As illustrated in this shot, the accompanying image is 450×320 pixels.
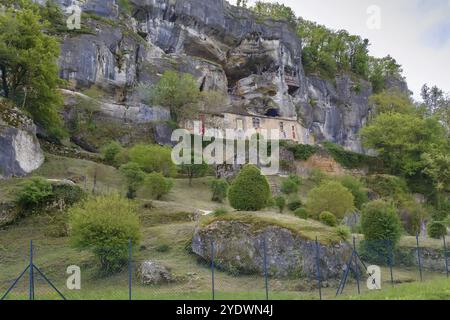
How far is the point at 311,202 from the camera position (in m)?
30.8

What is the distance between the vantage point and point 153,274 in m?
18.8

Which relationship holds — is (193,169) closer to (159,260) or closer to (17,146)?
(17,146)

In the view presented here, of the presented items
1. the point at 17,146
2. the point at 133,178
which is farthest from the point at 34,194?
the point at 17,146

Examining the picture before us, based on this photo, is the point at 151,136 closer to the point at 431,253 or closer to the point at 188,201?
the point at 188,201

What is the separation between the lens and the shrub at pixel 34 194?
2516 cm

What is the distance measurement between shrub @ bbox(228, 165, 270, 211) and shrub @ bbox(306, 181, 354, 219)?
754 centimetres

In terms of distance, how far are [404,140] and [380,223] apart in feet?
107

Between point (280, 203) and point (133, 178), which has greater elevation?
point (133, 178)

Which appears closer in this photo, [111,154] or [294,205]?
[294,205]

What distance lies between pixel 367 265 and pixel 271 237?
13.4 feet

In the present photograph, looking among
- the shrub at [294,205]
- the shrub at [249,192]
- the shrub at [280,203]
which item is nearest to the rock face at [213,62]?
the shrub at [294,205]

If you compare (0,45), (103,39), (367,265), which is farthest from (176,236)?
(103,39)

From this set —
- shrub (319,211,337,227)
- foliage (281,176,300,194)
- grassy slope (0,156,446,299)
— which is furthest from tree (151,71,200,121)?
shrub (319,211,337,227)

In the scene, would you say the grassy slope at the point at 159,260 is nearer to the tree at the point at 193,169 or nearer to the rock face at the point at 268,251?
the rock face at the point at 268,251
